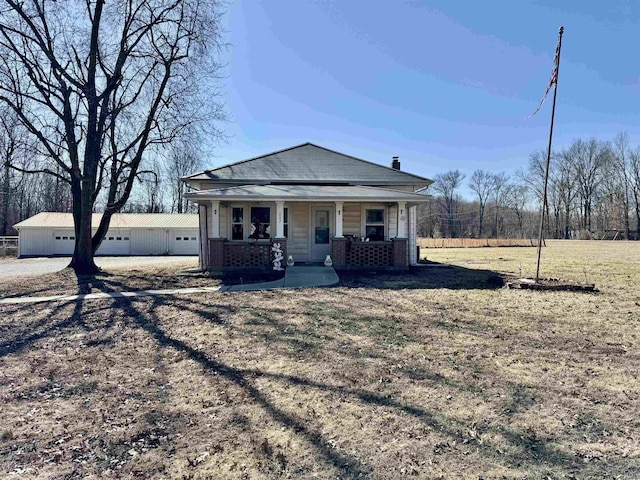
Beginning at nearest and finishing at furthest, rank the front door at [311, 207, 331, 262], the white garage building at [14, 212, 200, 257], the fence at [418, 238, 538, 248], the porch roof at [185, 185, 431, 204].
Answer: the porch roof at [185, 185, 431, 204] < the front door at [311, 207, 331, 262] < the white garage building at [14, 212, 200, 257] < the fence at [418, 238, 538, 248]

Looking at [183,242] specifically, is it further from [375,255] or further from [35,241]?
[375,255]

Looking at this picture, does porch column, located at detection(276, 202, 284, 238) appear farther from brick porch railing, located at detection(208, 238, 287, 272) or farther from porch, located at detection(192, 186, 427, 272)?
brick porch railing, located at detection(208, 238, 287, 272)

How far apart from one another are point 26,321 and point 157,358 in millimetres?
3925

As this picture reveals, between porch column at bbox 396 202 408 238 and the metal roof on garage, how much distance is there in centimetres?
1941

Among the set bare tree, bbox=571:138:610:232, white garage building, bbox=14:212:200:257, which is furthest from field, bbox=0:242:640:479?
bare tree, bbox=571:138:610:232

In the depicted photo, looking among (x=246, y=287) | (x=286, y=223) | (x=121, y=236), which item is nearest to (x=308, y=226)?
(x=286, y=223)

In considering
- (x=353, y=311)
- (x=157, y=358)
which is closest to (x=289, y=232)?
(x=353, y=311)

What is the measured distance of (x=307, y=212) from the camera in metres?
13.9

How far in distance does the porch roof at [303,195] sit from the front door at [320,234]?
3.90 feet

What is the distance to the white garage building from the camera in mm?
26631

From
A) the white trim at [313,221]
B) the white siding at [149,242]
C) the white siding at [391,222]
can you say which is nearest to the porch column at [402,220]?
the white siding at [391,222]

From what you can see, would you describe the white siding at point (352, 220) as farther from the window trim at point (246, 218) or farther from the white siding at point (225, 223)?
the white siding at point (225, 223)

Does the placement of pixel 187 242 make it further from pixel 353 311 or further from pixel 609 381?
pixel 609 381

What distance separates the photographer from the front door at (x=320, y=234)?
14.0m
